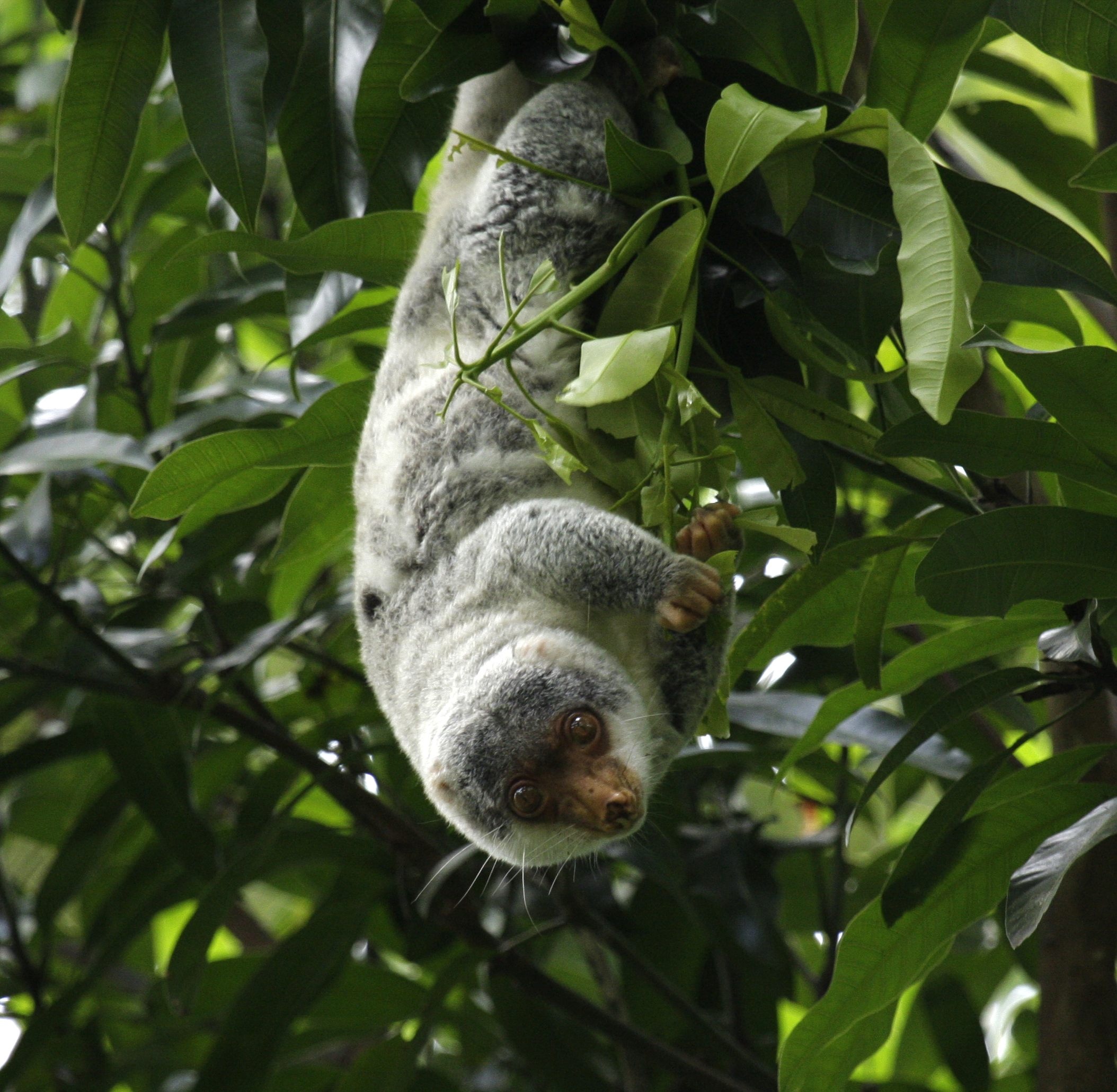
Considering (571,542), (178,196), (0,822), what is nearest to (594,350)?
(571,542)

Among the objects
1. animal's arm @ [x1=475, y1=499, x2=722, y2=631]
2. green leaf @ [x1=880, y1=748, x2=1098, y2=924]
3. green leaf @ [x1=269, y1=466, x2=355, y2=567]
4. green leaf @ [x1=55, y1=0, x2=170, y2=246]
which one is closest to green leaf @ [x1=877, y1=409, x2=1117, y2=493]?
animal's arm @ [x1=475, y1=499, x2=722, y2=631]

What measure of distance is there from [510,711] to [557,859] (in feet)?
1.05

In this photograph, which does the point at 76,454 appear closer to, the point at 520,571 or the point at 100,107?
the point at 100,107

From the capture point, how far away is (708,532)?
204cm

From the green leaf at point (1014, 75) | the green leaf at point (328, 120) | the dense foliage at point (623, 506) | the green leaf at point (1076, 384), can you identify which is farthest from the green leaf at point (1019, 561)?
the green leaf at point (1014, 75)

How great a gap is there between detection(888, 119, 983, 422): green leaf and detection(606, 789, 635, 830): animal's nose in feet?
2.99

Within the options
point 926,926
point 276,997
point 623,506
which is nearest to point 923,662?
point 926,926

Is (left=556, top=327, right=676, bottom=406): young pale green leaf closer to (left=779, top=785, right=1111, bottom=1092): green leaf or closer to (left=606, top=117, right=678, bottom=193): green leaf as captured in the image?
(left=606, top=117, right=678, bottom=193): green leaf

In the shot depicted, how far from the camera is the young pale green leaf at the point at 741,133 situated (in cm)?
192

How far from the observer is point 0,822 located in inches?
165

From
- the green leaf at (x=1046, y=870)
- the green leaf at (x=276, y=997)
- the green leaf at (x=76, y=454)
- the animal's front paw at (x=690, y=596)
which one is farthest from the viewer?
the green leaf at (x=276, y=997)

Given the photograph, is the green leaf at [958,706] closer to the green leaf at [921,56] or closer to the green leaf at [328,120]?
the green leaf at [921,56]

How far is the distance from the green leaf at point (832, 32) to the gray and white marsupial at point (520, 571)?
39 centimetres

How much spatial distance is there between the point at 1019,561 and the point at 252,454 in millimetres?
1419
